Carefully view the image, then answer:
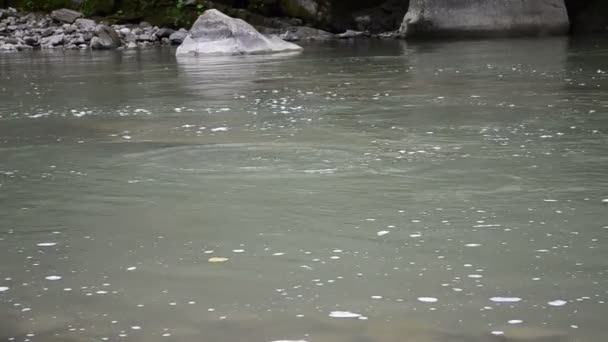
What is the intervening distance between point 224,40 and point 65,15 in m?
9.89

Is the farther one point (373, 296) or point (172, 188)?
point (172, 188)

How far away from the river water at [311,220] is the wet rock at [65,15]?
18873mm

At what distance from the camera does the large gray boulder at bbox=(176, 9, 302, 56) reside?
18250 millimetres

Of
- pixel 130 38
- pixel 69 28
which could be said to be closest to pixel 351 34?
pixel 130 38

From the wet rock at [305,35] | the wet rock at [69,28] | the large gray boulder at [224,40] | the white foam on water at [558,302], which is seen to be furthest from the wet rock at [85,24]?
the white foam on water at [558,302]

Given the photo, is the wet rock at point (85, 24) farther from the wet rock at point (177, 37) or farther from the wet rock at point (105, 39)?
the wet rock at point (177, 37)

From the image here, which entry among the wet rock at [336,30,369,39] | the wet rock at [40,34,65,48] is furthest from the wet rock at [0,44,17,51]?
the wet rock at [336,30,369,39]

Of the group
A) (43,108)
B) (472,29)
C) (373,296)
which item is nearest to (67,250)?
(373,296)

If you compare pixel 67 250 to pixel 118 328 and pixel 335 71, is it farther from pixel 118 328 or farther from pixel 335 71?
pixel 335 71

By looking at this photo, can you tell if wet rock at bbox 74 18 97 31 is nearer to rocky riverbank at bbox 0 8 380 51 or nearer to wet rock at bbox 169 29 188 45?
rocky riverbank at bbox 0 8 380 51

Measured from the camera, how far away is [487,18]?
22.3 metres

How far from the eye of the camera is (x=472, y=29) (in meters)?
22.2

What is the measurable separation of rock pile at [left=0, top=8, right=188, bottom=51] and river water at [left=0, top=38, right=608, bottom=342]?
15.3 metres

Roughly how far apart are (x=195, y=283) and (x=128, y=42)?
21.4 metres
